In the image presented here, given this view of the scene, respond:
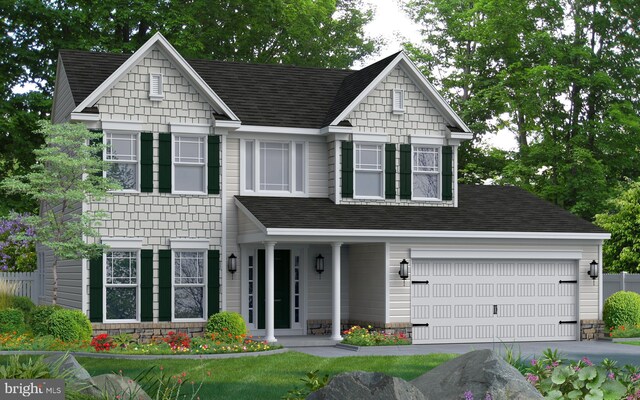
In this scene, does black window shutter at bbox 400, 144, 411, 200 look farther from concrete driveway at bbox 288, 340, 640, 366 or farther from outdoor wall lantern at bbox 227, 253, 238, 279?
outdoor wall lantern at bbox 227, 253, 238, 279

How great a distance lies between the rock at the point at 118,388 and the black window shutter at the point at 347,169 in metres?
17.0

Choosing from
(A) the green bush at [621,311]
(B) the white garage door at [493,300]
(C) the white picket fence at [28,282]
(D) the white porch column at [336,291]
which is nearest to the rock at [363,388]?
(D) the white porch column at [336,291]

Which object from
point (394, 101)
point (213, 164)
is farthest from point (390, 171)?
point (213, 164)

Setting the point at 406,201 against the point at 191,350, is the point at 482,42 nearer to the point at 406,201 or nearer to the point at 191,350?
the point at 406,201

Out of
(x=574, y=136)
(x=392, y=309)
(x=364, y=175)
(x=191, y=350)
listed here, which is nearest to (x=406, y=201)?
(x=364, y=175)

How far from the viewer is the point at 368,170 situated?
27.6 meters

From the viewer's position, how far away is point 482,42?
43250 mm

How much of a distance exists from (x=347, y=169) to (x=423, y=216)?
2.45m

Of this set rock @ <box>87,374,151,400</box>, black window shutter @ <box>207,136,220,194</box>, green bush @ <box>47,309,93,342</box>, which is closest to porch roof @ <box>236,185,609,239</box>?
black window shutter @ <box>207,136,220,194</box>

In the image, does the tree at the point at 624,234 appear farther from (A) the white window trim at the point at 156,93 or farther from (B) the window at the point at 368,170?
(A) the white window trim at the point at 156,93

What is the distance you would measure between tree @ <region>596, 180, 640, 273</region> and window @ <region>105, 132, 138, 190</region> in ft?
63.5

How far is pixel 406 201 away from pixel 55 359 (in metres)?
17.6

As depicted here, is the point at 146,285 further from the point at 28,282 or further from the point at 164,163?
the point at 28,282

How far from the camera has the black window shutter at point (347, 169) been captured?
27.3 metres
